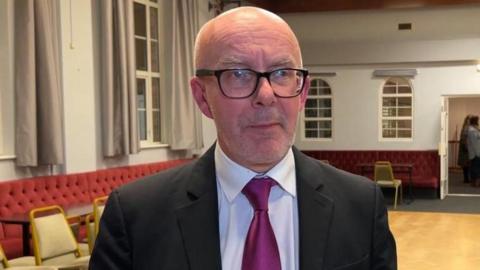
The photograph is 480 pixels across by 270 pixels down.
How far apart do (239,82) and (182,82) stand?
803 cm

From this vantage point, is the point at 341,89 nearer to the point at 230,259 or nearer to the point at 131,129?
the point at 131,129

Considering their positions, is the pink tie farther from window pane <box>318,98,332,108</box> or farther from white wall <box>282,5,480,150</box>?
window pane <box>318,98,332,108</box>

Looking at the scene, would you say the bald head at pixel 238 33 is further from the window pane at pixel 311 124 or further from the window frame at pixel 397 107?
the window pane at pixel 311 124

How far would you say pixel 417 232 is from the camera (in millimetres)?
8508

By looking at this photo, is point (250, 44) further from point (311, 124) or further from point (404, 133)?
point (311, 124)

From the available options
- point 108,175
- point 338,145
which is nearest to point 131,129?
point 108,175

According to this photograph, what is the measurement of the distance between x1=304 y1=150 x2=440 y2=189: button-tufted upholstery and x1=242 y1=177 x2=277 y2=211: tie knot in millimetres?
11656

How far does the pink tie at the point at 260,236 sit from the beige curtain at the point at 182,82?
25.5ft

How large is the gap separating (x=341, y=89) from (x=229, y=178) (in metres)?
12.1

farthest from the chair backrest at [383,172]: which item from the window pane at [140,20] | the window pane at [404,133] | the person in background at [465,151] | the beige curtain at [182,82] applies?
the window pane at [140,20]

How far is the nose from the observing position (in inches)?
40.1

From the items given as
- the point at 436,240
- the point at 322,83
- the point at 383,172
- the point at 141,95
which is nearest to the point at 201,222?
the point at 436,240

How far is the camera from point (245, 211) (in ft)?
3.70

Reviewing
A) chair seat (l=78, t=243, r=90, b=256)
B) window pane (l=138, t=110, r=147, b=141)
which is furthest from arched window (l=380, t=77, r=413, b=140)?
chair seat (l=78, t=243, r=90, b=256)
